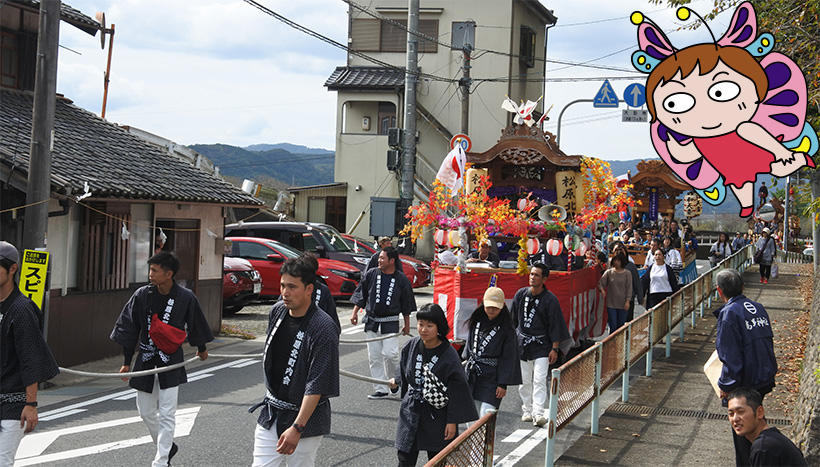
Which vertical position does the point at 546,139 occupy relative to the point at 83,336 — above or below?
above

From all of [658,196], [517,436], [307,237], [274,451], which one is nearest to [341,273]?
[307,237]

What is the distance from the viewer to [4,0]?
14.4 metres

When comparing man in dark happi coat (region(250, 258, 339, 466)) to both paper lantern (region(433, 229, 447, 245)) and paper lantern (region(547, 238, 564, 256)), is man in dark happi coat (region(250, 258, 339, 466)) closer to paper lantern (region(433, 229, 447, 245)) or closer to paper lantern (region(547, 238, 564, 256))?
paper lantern (region(433, 229, 447, 245))

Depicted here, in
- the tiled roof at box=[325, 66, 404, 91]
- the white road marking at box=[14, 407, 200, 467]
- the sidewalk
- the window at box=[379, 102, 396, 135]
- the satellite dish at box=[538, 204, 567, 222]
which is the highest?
the tiled roof at box=[325, 66, 404, 91]

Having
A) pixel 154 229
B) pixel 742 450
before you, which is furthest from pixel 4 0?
pixel 742 450

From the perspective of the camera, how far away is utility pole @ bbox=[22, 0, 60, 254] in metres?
10.8

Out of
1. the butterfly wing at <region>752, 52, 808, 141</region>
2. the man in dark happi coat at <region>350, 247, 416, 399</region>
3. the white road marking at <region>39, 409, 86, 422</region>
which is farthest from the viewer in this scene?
the man in dark happi coat at <region>350, 247, 416, 399</region>

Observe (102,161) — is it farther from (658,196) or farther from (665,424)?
(658,196)

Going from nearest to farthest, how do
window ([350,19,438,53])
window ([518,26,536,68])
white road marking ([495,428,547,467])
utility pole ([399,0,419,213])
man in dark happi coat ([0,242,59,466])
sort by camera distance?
man in dark happi coat ([0,242,59,466]) < white road marking ([495,428,547,467]) < utility pole ([399,0,419,213]) < window ([350,19,438,53]) < window ([518,26,536,68])

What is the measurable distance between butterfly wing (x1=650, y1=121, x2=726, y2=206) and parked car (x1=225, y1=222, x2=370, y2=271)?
16.2m

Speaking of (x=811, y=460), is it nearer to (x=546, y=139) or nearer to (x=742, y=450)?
(x=742, y=450)

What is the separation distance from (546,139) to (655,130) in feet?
28.8

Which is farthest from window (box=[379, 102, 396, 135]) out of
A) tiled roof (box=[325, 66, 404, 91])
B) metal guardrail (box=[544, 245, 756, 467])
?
metal guardrail (box=[544, 245, 756, 467])

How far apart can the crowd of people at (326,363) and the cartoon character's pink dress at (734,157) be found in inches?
53.3
